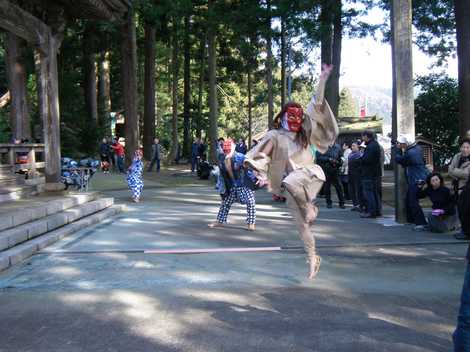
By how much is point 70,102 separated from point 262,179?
22411mm

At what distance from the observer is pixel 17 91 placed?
894 inches

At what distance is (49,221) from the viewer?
29.6 feet

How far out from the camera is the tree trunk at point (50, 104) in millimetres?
12391

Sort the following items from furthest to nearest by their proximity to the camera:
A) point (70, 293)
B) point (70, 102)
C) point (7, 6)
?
point (70, 102) → point (7, 6) → point (70, 293)

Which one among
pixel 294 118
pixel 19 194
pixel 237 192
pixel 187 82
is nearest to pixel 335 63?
pixel 237 192

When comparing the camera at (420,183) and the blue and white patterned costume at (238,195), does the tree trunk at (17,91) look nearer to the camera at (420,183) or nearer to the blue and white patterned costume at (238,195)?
the blue and white patterned costume at (238,195)

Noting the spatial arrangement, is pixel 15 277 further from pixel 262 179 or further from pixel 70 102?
pixel 70 102

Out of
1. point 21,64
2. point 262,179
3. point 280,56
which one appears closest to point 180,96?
point 280,56

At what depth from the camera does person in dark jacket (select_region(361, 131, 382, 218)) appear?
10750 mm

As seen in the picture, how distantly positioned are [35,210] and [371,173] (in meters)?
6.80

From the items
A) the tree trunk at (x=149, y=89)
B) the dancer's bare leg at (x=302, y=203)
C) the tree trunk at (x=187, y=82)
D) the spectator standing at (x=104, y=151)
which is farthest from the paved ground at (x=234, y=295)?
the tree trunk at (x=187, y=82)

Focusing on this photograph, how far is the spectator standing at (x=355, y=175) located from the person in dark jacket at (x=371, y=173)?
0.53 metres

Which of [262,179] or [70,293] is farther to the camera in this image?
[262,179]

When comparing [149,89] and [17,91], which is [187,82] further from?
[17,91]
